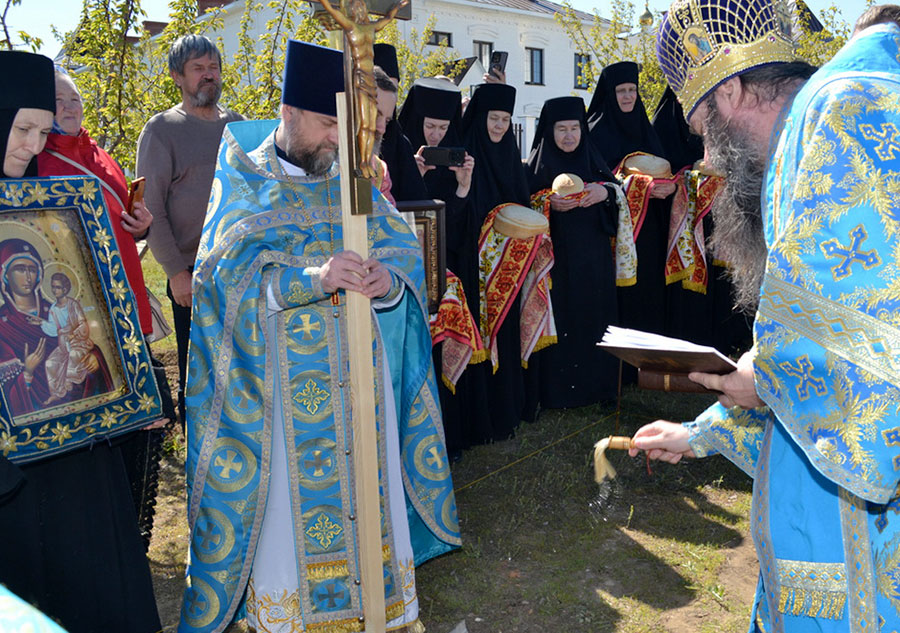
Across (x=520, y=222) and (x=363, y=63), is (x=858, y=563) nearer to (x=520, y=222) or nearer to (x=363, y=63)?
(x=363, y=63)

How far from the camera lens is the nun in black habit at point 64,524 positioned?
95.0 inches

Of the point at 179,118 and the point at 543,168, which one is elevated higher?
the point at 179,118

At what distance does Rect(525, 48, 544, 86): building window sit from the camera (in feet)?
104

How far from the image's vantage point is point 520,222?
5.18 metres

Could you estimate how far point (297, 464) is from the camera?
9.92 feet

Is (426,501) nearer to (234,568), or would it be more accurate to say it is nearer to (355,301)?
(234,568)

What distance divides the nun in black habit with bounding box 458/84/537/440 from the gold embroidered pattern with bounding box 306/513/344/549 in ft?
7.96

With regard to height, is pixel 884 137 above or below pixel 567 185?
above

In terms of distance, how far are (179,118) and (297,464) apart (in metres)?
2.45

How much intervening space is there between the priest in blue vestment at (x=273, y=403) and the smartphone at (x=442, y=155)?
1.54 m

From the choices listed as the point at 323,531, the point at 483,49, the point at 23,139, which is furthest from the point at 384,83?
the point at 483,49

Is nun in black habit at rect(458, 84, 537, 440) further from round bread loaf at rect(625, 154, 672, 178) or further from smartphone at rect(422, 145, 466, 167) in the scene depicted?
round bread loaf at rect(625, 154, 672, 178)

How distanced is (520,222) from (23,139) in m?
3.25

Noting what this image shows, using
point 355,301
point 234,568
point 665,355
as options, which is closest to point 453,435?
point 234,568
